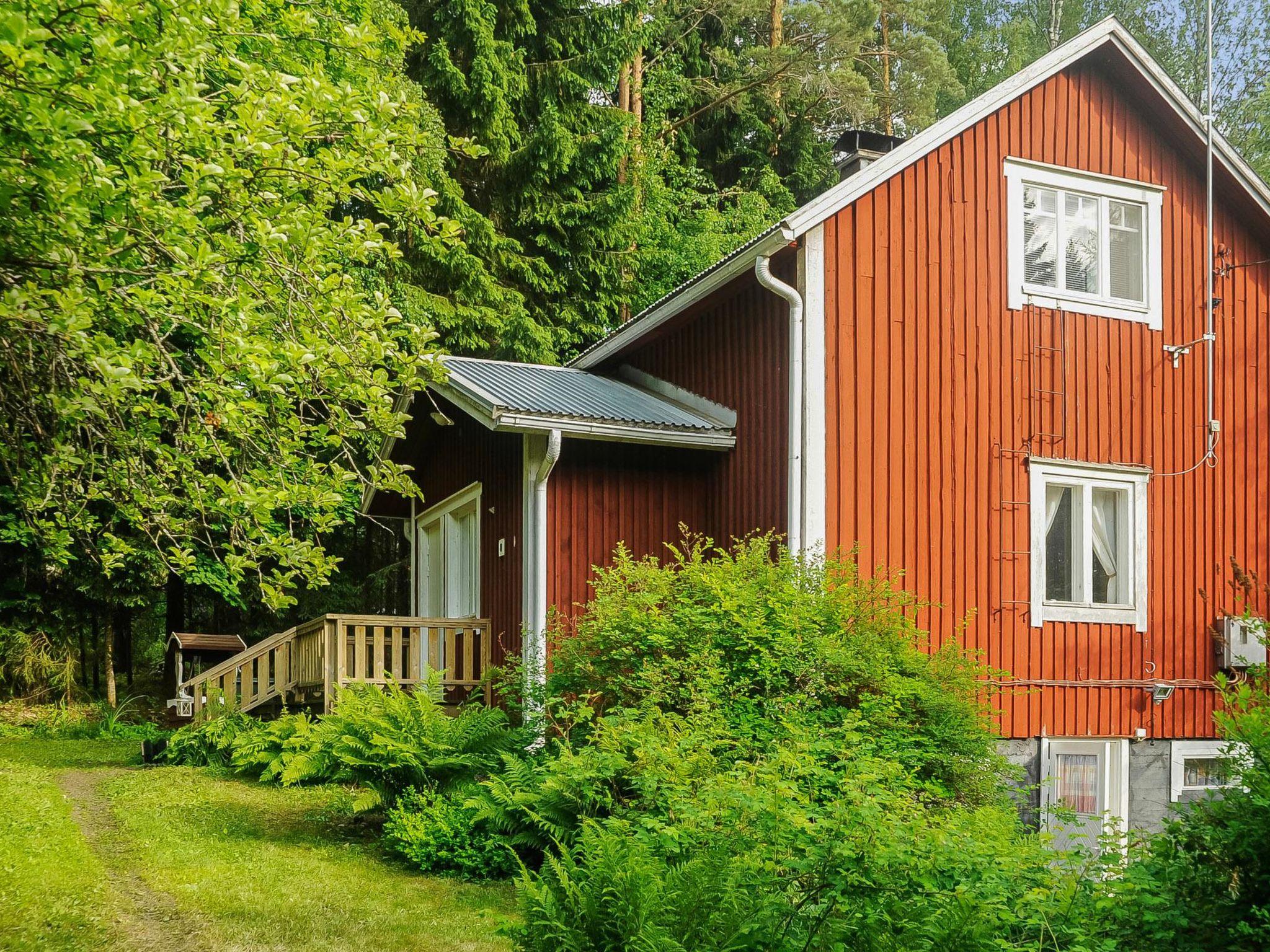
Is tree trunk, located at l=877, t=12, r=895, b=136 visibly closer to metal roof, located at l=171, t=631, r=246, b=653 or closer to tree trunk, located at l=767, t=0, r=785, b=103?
→ tree trunk, located at l=767, t=0, r=785, b=103

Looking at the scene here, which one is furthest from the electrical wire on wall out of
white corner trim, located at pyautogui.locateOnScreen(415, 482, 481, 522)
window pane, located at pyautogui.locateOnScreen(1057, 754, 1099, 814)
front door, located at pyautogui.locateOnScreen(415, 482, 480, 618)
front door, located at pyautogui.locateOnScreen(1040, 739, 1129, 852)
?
front door, located at pyautogui.locateOnScreen(415, 482, 480, 618)

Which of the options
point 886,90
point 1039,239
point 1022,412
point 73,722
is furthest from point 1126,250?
point 886,90

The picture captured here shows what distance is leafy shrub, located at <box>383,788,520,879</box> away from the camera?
28.1 ft

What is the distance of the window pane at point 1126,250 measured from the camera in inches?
516

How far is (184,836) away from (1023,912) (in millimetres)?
6630

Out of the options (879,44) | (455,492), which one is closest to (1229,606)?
(455,492)

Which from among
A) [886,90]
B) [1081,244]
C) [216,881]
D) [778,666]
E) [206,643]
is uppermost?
[886,90]

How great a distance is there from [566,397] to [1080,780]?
636cm

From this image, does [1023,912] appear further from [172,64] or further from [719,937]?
[172,64]

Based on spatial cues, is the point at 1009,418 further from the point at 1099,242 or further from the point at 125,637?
the point at 125,637

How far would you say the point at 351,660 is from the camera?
1391 cm

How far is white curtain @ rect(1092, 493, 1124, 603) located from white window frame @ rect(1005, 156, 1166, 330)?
1948 millimetres

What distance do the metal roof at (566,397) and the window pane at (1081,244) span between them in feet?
12.9

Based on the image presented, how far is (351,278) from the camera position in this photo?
741cm
